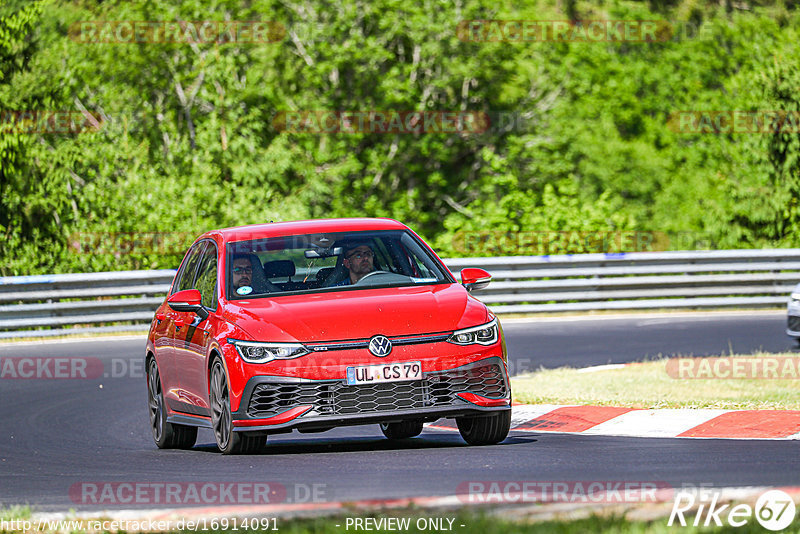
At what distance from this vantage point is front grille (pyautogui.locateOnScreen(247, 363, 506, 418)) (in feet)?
27.5

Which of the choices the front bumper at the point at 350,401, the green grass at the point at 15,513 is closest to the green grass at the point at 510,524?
the green grass at the point at 15,513

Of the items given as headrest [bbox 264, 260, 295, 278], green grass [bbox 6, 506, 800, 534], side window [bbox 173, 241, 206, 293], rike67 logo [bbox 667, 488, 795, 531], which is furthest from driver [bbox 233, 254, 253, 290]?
rike67 logo [bbox 667, 488, 795, 531]

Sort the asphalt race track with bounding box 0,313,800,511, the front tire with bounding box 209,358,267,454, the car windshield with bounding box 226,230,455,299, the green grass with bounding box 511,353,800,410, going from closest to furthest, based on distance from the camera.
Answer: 1. the asphalt race track with bounding box 0,313,800,511
2. the front tire with bounding box 209,358,267,454
3. the car windshield with bounding box 226,230,455,299
4. the green grass with bounding box 511,353,800,410

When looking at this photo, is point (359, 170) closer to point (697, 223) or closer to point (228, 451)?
point (697, 223)

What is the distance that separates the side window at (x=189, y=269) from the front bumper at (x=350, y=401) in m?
2.34

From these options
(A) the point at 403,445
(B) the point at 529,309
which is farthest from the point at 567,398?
(B) the point at 529,309

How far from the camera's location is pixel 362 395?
27.5 ft

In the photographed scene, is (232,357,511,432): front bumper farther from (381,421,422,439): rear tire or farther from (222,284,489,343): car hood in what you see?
(381,421,422,439): rear tire

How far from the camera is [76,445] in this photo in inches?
426

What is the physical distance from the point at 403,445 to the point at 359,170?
2675 cm

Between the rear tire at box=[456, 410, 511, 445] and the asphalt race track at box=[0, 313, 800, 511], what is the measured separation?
3.6 inches

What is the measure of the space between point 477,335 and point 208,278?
237cm

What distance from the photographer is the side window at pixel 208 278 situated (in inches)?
381

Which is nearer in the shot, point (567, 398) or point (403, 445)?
point (403, 445)
